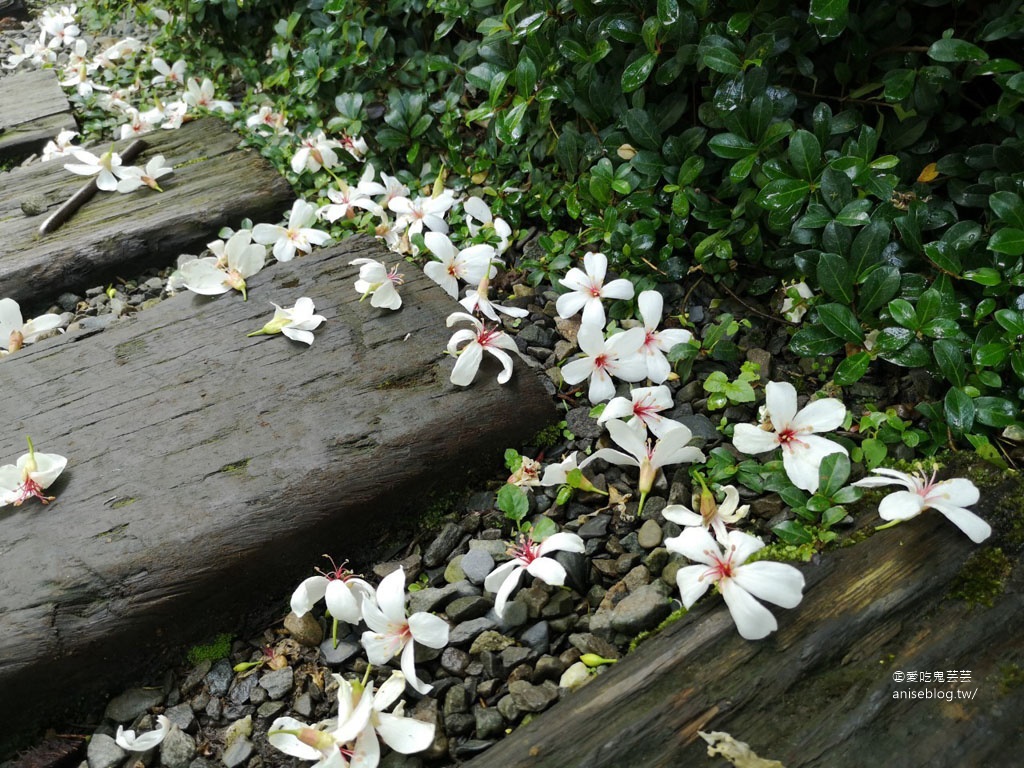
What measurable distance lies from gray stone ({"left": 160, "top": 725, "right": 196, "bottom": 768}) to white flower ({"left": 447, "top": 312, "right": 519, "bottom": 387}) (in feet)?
3.09

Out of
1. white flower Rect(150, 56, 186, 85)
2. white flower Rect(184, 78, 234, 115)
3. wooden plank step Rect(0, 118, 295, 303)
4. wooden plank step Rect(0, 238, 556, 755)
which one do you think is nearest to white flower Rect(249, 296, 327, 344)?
wooden plank step Rect(0, 238, 556, 755)

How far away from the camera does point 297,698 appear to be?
1571 millimetres

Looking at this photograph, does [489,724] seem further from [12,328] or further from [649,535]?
[12,328]

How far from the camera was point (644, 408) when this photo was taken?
5.80ft

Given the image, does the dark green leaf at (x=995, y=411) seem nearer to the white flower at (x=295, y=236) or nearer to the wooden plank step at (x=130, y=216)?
the white flower at (x=295, y=236)

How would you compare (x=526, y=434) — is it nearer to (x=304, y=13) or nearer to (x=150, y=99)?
(x=304, y=13)

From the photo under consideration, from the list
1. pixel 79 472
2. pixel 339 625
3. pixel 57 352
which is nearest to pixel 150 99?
pixel 57 352

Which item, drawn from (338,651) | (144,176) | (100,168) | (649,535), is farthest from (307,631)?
(100,168)

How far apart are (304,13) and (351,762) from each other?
2.82 m

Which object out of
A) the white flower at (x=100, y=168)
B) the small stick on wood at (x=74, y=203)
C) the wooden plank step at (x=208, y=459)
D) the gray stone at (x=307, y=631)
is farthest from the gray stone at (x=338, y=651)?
the white flower at (x=100, y=168)

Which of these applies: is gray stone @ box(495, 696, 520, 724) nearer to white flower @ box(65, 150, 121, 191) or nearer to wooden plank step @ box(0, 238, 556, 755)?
wooden plank step @ box(0, 238, 556, 755)

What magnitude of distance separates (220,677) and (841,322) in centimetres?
156

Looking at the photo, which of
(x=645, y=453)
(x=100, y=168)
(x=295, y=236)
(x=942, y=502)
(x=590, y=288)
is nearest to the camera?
(x=942, y=502)

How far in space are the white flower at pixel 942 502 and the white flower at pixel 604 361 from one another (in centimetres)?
63
